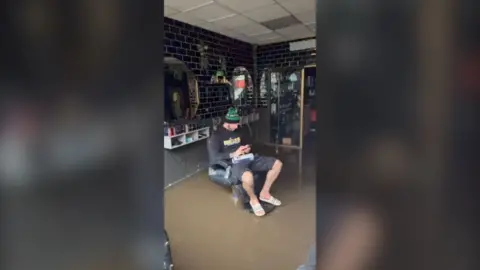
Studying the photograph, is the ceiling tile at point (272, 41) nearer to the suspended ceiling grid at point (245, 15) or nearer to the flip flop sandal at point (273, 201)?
the suspended ceiling grid at point (245, 15)

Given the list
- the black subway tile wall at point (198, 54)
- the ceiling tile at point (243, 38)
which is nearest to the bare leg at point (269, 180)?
the black subway tile wall at point (198, 54)

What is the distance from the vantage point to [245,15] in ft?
8.13

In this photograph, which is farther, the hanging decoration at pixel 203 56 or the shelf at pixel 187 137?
the hanging decoration at pixel 203 56

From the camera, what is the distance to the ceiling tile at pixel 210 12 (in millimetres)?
2245

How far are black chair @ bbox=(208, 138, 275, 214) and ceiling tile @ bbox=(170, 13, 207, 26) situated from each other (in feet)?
4.02

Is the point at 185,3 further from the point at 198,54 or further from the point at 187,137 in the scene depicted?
the point at 187,137

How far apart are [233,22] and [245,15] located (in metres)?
0.18

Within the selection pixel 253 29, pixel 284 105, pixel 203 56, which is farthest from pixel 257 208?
pixel 284 105

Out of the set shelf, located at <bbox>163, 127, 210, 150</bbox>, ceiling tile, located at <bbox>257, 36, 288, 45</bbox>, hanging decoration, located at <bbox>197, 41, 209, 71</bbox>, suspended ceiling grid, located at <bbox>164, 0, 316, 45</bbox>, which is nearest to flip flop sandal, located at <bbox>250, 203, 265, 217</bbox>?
shelf, located at <bbox>163, 127, 210, 150</bbox>
